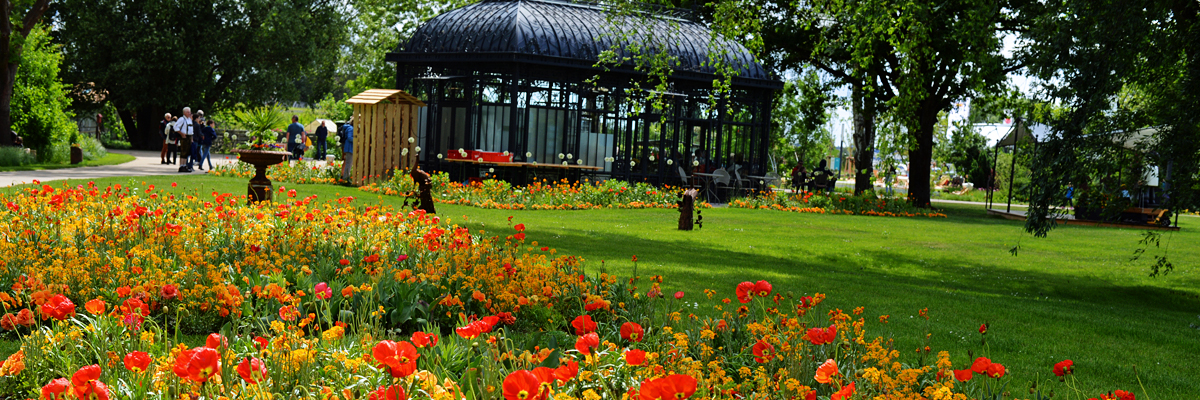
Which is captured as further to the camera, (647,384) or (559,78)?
(559,78)

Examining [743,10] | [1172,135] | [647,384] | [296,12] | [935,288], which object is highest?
[296,12]

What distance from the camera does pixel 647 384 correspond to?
205 cm

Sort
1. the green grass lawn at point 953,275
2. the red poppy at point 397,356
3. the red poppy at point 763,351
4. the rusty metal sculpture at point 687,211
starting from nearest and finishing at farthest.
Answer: the red poppy at point 397,356, the red poppy at point 763,351, the green grass lawn at point 953,275, the rusty metal sculpture at point 687,211

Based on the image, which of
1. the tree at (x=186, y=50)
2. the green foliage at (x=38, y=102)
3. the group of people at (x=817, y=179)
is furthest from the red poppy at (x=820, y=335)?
the tree at (x=186, y=50)

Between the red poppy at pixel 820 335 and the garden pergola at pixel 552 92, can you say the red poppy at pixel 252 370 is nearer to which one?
the red poppy at pixel 820 335

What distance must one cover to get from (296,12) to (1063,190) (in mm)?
36204

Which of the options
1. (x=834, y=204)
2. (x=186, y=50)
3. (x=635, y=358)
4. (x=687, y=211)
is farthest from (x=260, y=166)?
(x=186, y=50)

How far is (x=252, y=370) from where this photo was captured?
8.92 ft

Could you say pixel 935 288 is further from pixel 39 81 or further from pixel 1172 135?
pixel 39 81

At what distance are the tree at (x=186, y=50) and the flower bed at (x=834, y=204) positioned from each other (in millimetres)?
20968

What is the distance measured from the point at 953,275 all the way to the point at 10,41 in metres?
20.5

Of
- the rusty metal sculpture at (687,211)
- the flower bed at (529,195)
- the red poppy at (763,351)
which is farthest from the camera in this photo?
the flower bed at (529,195)

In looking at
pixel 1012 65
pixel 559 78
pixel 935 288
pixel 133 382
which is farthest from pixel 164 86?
pixel 133 382

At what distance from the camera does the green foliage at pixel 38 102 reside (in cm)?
2358
